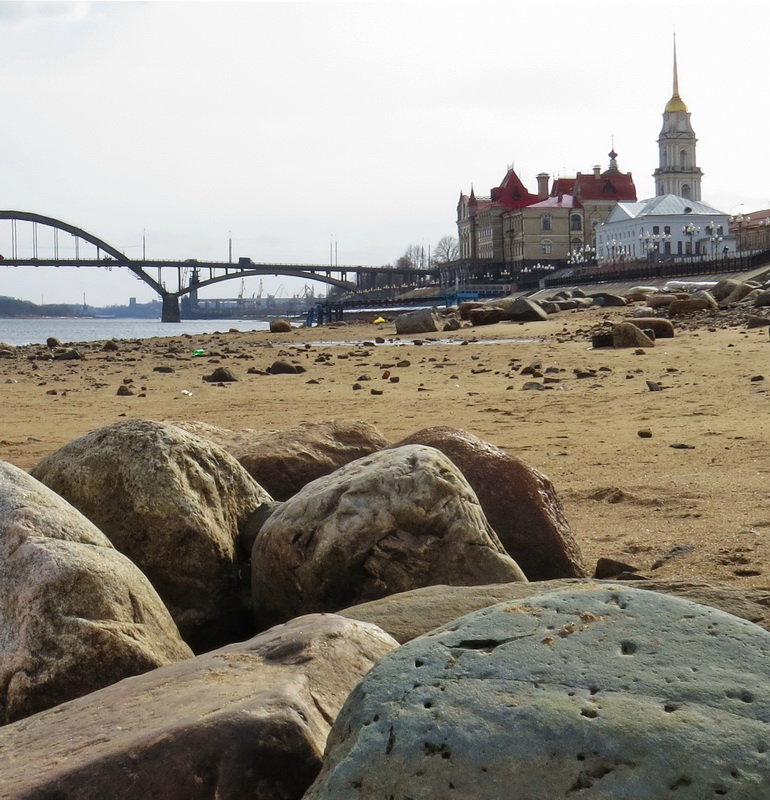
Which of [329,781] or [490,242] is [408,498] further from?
[490,242]

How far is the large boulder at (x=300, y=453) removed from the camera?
5508mm

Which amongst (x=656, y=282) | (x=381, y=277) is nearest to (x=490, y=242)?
(x=381, y=277)

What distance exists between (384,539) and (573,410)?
697cm

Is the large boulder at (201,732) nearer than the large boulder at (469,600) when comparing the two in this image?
Yes

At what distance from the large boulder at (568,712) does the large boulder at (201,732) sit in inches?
11.6

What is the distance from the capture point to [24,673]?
122 inches

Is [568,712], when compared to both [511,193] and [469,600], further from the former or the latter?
[511,193]

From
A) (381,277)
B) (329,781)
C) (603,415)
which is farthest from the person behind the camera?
(381,277)

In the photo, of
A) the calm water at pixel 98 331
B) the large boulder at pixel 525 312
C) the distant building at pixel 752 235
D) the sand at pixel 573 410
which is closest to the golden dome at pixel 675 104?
the distant building at pixel 752 235

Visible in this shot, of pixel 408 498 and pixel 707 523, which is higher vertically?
pixel 408 498

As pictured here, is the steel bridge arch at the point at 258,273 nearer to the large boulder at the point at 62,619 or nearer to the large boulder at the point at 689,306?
the large boulder at the point at 689,306

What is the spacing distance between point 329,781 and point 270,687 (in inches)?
22.5

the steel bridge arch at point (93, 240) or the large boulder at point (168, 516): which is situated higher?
the steel bridge arch at point (93, 240)

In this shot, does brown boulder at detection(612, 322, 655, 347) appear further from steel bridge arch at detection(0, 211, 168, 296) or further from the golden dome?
the golden dome
